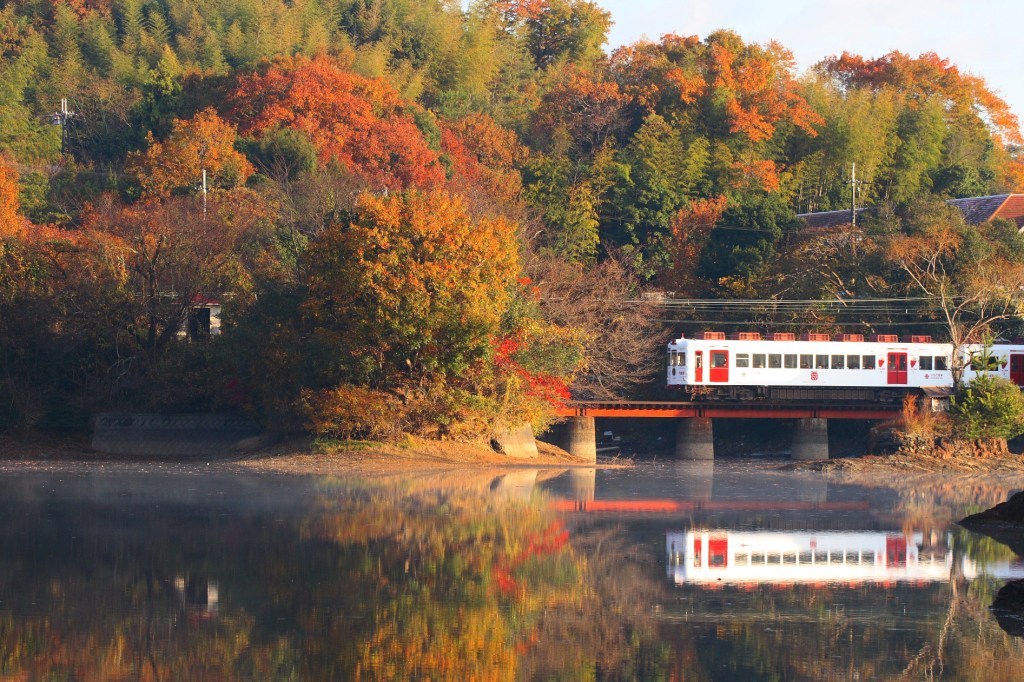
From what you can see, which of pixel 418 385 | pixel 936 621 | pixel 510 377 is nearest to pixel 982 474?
pixel 510 377

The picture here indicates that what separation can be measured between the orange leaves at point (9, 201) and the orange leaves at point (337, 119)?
1100cm

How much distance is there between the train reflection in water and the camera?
20.1 meters

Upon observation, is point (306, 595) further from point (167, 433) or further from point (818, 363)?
point (818, 363)

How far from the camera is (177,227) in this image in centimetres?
5100

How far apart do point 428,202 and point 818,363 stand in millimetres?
21031

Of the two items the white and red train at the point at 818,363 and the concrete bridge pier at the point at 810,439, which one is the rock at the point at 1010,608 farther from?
the white and red train at the point at 818,363

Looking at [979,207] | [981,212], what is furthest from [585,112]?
[981,212]

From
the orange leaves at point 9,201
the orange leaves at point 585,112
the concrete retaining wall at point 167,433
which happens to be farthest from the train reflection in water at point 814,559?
the orange leaves at point 585,112

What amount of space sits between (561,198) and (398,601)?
56.8 meters

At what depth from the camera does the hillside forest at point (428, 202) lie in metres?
41.4

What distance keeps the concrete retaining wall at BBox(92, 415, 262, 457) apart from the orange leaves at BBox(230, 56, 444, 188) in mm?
24226

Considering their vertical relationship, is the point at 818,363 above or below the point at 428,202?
below

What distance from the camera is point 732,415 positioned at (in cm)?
5559

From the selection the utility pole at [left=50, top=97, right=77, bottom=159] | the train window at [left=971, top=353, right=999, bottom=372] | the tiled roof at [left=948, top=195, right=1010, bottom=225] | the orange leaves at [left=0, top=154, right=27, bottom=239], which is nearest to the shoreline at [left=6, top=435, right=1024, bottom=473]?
the train window at [left=971, top=353, right=999, bottom=372]
